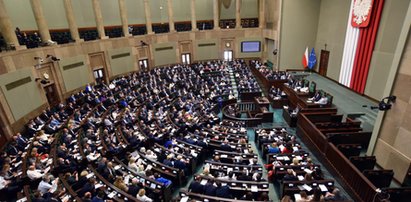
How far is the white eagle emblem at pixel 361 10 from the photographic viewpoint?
13.7 metres

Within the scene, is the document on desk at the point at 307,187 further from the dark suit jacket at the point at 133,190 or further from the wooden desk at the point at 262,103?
the wooden desk at the point at 262,103

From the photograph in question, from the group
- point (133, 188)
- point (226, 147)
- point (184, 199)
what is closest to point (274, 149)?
point (226, 147)

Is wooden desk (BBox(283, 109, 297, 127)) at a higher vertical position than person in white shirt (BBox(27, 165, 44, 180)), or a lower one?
lower

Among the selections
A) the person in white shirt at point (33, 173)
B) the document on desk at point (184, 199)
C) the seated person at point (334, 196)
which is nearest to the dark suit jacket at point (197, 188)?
the document on desk at point (184, 199)

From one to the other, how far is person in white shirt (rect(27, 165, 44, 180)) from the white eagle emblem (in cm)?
1798

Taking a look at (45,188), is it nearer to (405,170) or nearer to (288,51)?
(405,170)

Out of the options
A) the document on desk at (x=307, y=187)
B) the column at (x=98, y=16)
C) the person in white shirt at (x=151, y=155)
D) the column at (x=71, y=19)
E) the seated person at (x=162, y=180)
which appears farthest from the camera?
the column at (x=98, y=16)

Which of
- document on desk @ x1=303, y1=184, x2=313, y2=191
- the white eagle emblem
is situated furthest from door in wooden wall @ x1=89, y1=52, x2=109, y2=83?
the white eagle emblem

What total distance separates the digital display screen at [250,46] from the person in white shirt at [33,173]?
24.2 metres

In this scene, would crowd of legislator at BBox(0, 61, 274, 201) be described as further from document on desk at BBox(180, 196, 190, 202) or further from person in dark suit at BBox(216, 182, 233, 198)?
person in dark suit at BBox(216, 182, 233, 198)

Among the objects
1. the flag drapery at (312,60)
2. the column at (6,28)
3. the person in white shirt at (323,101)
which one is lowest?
the person in white shirt at (323,101)

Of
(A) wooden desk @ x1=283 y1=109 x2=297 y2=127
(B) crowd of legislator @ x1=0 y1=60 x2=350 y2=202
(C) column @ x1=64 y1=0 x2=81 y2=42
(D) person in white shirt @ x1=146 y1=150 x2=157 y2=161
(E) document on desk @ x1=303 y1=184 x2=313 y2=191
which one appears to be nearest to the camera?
(E) document on desk @ x1=303 y1=184 x2=313 y2=191

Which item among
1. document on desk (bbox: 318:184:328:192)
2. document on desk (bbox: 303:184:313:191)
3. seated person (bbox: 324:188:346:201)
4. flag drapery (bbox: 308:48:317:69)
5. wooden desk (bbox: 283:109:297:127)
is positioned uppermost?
flag drapery (bbox: 308:48:317:69)

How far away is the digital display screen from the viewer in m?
27.7
